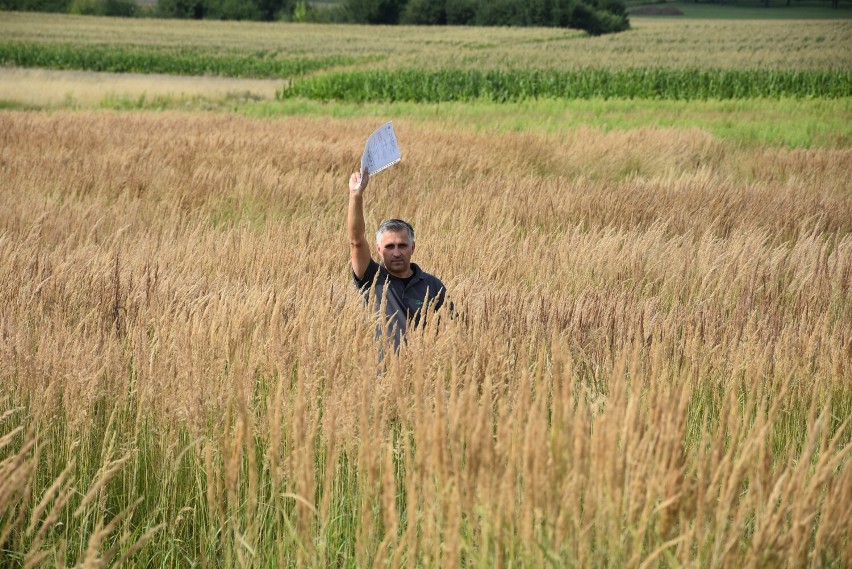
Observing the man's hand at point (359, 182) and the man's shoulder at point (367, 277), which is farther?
the man's shoulder at point (367, 277)

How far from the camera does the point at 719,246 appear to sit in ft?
18.5

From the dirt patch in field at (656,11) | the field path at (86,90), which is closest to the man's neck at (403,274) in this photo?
the field path at (86,90)

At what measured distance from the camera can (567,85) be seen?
28.0 metres

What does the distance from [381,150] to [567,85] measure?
1016 inches

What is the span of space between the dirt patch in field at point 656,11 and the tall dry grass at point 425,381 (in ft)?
450

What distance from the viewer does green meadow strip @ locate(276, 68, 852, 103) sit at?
27.2 metres

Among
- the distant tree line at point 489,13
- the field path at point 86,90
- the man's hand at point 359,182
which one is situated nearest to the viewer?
the man's hand at point 359,182

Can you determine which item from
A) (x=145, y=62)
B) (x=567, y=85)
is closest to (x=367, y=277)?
(x=567, y=85)

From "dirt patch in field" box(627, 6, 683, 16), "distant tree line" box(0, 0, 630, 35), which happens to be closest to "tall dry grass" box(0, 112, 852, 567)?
"distant tree line" box(0, 0, 630, 35)

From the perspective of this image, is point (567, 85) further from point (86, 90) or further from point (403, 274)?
point (403, 274)

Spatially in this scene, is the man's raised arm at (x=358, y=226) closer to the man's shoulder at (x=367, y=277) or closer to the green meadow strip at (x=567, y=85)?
the man's shoulder at (x=367, y=277)

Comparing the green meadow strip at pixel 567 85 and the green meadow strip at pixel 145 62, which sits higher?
the green meadow strip at pixel 145 62

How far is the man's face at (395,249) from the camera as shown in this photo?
12.9ft

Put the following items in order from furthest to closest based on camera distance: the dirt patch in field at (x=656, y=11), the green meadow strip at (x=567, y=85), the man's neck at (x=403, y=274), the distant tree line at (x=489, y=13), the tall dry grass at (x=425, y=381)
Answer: the dirt patch in field at (x=656, y=11) → the distant tree line at (x=489, y=13) → the green meadow strip at (x=567, y=85) → the man's neck at (x=403, y=274) → the tall dry grass at (x=425, y=381)
